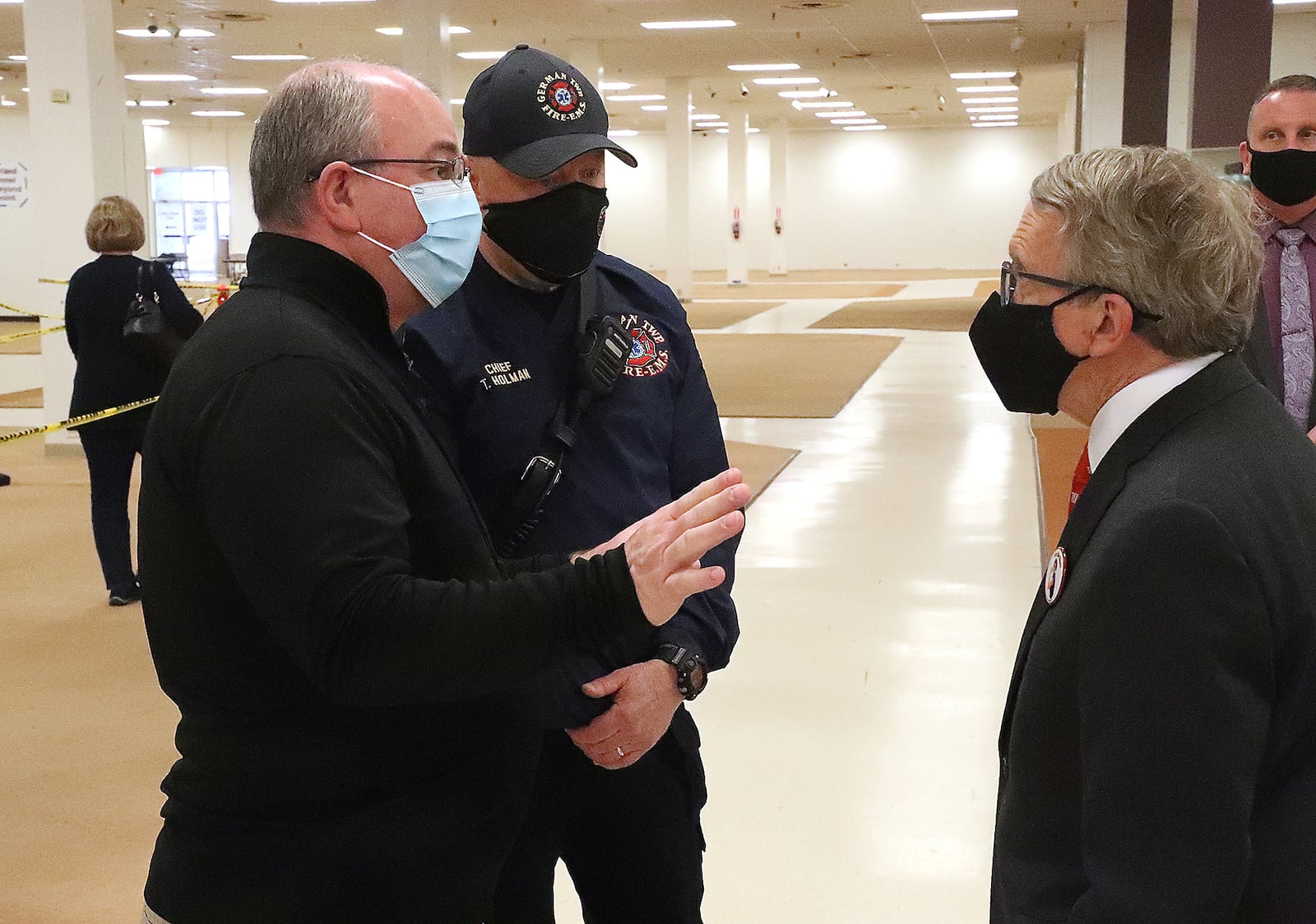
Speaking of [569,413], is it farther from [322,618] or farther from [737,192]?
[737,192]

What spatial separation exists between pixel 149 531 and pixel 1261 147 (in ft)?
10.5

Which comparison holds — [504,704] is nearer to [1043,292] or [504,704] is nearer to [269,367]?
[269,367]

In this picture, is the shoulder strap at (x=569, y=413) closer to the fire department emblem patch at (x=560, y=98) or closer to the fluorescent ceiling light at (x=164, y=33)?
the fire department emblem patch at (x=560, y=98)

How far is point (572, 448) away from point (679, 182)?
23889mm

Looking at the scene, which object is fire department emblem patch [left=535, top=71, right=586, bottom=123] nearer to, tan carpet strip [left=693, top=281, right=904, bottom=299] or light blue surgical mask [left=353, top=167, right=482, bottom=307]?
light blue surgical mask [left=353, top=167, right=482, bottom=307]

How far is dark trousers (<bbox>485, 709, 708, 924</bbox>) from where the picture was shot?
196 centimetres

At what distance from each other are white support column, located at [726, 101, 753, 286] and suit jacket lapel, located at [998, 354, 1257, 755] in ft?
95.1

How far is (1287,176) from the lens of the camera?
3.52m

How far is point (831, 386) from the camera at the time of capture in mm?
12438

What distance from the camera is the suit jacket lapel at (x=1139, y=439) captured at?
56.9 inches

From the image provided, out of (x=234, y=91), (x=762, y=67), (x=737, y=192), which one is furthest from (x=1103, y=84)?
(x=234, y=91)

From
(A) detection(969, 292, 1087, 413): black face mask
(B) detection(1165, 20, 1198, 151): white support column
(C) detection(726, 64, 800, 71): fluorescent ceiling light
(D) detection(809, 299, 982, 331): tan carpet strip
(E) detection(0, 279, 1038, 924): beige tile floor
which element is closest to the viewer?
(A) detection(969, 292, 1087, 413): black face mask

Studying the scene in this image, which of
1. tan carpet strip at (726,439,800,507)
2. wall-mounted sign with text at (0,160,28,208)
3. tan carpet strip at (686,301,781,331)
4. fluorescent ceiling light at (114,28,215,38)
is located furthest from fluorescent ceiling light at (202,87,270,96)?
tan carpet strip at (726,439,800,507)

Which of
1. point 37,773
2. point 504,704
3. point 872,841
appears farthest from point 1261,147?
point 37,773
